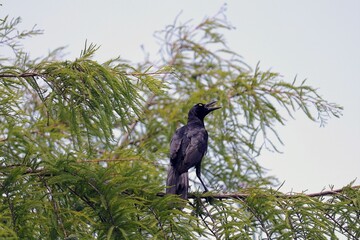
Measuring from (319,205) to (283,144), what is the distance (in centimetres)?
260

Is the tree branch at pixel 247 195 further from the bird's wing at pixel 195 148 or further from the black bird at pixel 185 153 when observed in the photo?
the bird's wing at pixel 195 148

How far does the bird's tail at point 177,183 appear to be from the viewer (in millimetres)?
4802

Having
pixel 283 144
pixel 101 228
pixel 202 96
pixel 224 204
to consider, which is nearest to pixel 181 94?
pixel 202 96

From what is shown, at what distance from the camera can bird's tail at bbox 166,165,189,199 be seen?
4.80m

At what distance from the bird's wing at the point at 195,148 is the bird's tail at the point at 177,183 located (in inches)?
5.6

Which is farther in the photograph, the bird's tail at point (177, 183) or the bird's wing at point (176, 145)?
the bird's wing at point (176, 145)

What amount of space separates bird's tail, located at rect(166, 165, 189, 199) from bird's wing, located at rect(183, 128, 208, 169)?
5.6 inches

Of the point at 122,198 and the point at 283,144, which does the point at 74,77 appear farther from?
the point at 283,144

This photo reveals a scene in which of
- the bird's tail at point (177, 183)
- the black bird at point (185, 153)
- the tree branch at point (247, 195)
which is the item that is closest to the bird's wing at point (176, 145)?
the black bird at point (185, 153)

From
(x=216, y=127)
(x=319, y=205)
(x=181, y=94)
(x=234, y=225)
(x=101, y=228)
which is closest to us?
(x=101, y=228)

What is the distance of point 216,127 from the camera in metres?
8.22

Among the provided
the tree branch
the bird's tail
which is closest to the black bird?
the bird's tail

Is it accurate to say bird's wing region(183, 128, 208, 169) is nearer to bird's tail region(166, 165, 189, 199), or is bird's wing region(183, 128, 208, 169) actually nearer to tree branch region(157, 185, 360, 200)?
bird's tail region(166, 165, 189, 199)

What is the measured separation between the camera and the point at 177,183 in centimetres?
509
